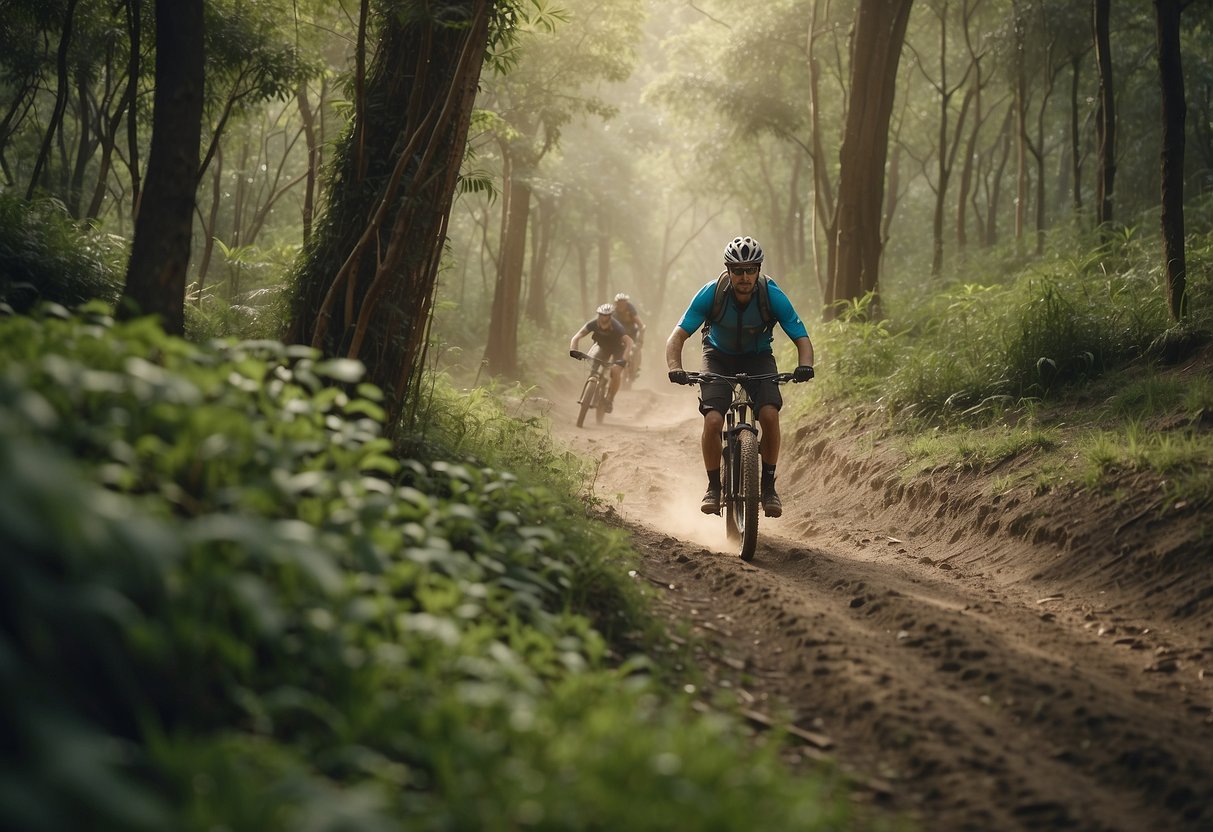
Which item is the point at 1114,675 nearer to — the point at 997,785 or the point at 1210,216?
the point at 997,785

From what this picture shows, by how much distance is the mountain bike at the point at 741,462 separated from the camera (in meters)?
6.96

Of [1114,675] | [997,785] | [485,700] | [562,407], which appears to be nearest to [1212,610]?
[1114,675]

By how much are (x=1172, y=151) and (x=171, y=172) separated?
7748 millimetres

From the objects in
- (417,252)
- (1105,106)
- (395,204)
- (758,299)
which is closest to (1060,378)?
(758,299)

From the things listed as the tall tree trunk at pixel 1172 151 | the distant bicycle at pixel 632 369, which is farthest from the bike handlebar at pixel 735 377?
the distant bicycle at pixel 632 369

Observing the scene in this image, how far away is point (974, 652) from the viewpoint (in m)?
4.54

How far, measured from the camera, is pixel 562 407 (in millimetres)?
20844

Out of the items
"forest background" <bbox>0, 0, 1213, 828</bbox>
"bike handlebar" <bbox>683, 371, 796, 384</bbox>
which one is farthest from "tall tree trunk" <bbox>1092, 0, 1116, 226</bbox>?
"bike handlebar" <bbox>683, 371, 796, 384</bbox>

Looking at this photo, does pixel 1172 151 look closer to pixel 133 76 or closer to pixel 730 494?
pixel 730 494

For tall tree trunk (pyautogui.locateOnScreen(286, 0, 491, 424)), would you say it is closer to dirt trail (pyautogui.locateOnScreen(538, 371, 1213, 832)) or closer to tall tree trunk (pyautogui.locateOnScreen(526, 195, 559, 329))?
dirt trail (pyautogui.locateOnScreen(538, 371, 1213, 832))

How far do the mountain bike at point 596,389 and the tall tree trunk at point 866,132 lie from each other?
428 centimetres

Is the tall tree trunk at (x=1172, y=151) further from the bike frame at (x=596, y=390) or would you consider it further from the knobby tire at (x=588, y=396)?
the knobby tire at (x=588, y=396)

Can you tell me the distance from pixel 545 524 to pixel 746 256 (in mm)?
3077

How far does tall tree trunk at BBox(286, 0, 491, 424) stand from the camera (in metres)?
5.68
